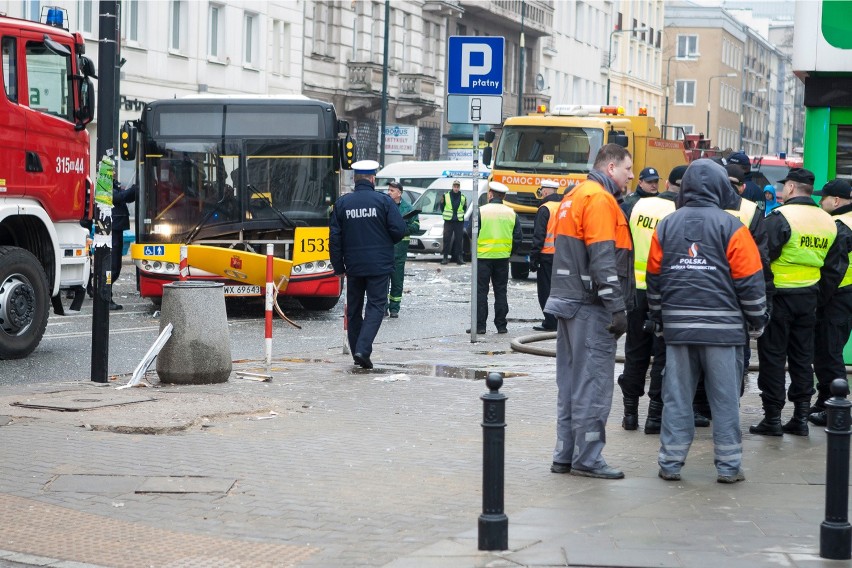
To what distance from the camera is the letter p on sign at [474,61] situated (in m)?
15.4

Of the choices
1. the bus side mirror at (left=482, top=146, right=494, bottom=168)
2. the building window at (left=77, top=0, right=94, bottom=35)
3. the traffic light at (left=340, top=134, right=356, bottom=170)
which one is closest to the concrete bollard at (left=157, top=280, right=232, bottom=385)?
the traffic light at (left=340, top=134, right=356, bottom=170)

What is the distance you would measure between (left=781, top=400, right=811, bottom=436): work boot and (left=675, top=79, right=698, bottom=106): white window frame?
9945 cm

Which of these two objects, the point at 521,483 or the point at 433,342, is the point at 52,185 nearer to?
the point at 433,342

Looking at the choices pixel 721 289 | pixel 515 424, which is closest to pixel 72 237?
pixel 515 424

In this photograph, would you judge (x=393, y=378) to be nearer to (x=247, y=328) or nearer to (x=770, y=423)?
(x=770, y=423)

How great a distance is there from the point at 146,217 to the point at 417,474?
11.4 metres

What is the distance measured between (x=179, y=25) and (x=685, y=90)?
74269 millimetres

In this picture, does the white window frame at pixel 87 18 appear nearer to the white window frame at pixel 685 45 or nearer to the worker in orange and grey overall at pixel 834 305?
the worker in orange and grey overall at pixel 834 305

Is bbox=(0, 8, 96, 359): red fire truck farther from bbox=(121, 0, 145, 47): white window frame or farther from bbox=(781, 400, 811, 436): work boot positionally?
bbox=(121, 0, 145, 47): white window frame

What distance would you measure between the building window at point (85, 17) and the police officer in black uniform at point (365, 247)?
72.6 feet

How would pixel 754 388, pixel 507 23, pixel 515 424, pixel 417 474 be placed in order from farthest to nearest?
pixel 507 23
pixel 754 388
pixel 515 424
pixel 417 474

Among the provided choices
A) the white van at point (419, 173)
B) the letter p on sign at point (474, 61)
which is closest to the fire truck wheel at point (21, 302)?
the letter p on sign at point (474, 61)

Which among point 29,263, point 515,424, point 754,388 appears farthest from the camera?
point 29,263

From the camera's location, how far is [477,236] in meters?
16.0
